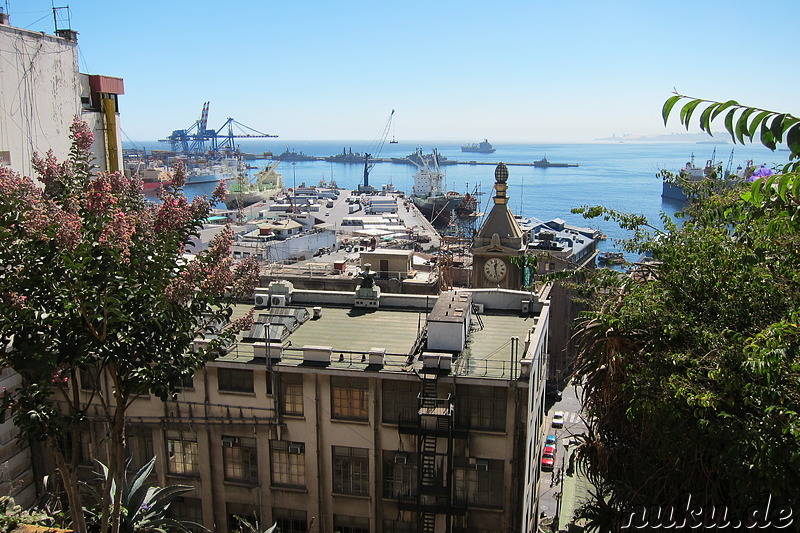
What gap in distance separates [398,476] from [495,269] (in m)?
10.2

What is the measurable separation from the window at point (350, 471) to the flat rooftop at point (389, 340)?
2366mm

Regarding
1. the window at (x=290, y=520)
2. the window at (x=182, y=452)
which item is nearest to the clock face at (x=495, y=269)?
the window at (x=290, y=520)

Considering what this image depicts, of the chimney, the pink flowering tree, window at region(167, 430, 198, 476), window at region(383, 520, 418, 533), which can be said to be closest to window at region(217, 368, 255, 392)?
window at region(167, 430, 198, 476)

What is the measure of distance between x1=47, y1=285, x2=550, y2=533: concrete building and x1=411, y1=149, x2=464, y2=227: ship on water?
103 meters

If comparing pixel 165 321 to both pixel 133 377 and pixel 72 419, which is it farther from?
pixel 72 419

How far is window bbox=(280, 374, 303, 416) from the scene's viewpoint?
1711 centimetres

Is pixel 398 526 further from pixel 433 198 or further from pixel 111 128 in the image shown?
pixel 433 198

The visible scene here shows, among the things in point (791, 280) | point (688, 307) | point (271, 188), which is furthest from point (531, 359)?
point (271, 188)

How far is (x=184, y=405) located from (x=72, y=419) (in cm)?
910

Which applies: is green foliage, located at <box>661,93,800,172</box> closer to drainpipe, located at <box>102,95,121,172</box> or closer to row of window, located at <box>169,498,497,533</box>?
row of window, located at <box>169,498,497,533</box>

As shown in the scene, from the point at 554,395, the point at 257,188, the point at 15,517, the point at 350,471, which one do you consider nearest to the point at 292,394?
the point at 350,471

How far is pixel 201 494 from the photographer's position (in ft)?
58.9

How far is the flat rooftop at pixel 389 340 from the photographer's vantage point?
16625mm

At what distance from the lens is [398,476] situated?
1708 cm
